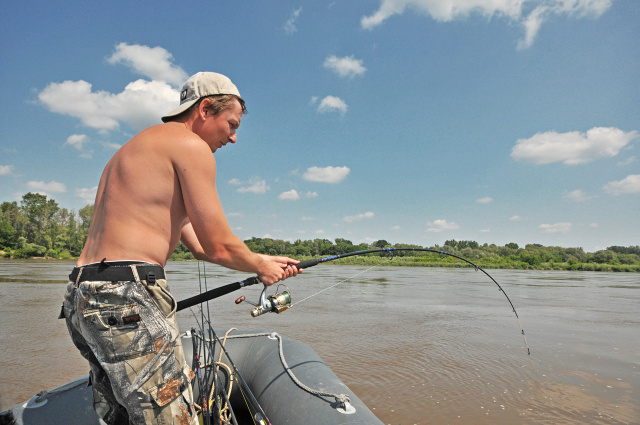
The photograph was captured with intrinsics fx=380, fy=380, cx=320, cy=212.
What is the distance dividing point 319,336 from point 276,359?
363 centimetres

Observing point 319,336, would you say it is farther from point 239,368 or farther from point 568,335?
point 568,335

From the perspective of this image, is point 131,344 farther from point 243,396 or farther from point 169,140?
point 243,396

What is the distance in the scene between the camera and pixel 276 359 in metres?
2.92

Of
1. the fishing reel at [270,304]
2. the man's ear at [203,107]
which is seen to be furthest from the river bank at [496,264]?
the man's ear at [203,107]

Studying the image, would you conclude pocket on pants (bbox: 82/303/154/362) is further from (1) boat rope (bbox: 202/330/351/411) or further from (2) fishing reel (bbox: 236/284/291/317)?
(1) boat rope (bbox: 202/330/351/411)

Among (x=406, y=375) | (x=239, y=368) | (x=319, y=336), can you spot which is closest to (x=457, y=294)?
(x=319, y=336)

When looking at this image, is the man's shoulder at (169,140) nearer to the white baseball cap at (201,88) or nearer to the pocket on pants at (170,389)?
the white baseball cap at (201,88)

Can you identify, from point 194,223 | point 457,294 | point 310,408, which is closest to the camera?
point 194,223

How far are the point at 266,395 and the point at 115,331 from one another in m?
1.66

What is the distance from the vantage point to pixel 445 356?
5461 millimetres

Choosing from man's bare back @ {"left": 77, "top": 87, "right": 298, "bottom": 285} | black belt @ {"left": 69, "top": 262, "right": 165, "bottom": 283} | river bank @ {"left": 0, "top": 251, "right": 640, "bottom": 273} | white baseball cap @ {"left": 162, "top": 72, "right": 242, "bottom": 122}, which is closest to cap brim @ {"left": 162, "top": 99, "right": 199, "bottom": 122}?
white baseball cap @ {"left": 162, "top": 72, "right": 242, "bottom": 122}

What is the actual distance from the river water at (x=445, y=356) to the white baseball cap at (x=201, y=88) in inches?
125

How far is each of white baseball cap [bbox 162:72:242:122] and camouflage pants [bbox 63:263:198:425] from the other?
0.74 meters

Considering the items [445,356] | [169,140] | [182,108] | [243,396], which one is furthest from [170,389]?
[445,356]
